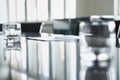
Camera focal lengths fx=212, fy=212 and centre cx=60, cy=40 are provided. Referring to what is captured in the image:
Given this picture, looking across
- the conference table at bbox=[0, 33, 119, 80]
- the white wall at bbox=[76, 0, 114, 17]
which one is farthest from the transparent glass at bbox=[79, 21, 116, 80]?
the white wall at bbox=[76, 0, 114, 17]

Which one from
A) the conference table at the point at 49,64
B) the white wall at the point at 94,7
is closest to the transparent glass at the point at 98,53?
the conference table at the point at 49,64

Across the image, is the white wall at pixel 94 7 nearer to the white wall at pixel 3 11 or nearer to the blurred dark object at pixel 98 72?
the white wall at pixel 3 11

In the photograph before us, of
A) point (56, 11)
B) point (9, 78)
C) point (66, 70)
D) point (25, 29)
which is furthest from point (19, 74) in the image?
point (56, 11)

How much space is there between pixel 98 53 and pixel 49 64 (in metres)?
0.27

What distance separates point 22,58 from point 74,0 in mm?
3643

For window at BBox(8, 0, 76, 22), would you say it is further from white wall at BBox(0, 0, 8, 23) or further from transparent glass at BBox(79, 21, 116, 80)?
transparent glass at BBox(79, 21, 116, 80)

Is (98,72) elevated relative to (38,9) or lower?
lower

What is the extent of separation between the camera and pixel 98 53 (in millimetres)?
1149

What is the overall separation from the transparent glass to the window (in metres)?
3.25

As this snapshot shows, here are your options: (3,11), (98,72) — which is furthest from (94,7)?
(98,72)

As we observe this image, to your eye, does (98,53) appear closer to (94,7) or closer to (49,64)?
(49,64)

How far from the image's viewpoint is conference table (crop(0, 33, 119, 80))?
0.97 metres

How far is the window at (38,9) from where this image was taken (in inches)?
186

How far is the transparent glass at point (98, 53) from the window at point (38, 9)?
325 cm
